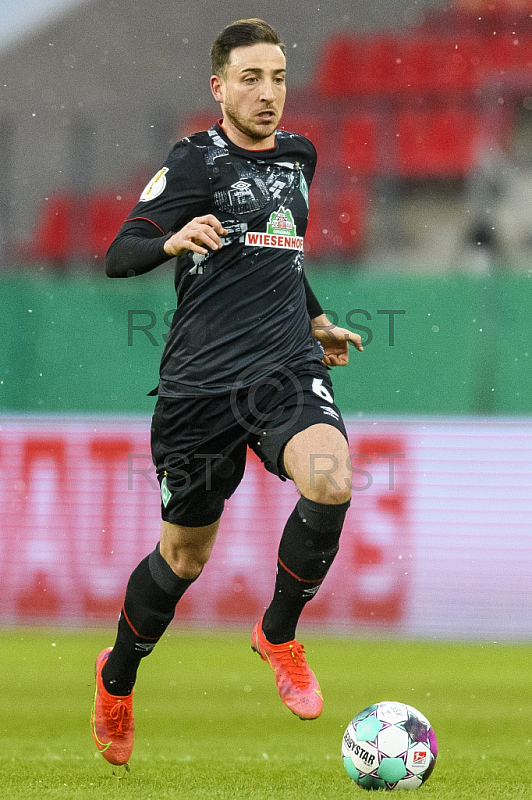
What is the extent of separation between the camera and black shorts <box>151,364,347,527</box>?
353 cm

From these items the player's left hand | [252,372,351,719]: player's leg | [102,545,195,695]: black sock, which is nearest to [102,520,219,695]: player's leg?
[102,545,195,695]: black sock

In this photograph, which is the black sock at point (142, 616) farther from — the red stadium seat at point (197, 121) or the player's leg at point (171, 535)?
the red stadium seat at point (197, 121)

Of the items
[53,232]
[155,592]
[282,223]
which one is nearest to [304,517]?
[155,592]

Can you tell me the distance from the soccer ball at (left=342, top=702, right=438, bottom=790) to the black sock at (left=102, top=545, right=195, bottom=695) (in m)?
0.70

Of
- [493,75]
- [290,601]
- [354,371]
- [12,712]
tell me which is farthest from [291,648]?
[493,75]

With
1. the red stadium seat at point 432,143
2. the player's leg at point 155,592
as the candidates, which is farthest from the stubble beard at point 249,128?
the red stadium seat at point 432,143

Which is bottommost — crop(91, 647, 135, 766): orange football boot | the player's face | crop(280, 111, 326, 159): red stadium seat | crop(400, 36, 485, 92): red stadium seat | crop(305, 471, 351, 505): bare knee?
crop(91, 647, 135, 766): orange football boot

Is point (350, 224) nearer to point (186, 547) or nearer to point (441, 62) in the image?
point (441, 62)

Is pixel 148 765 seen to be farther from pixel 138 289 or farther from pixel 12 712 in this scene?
pixel 138 289

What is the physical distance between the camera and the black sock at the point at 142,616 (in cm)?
388

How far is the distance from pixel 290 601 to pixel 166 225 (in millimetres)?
1195

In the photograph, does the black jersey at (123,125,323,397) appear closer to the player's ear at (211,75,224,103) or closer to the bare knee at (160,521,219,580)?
the player's ear at (211,75,224,103)

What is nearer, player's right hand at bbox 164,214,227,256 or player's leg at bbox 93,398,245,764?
player's right hand at bbox 164,214,227,256

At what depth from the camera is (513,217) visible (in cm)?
1073
